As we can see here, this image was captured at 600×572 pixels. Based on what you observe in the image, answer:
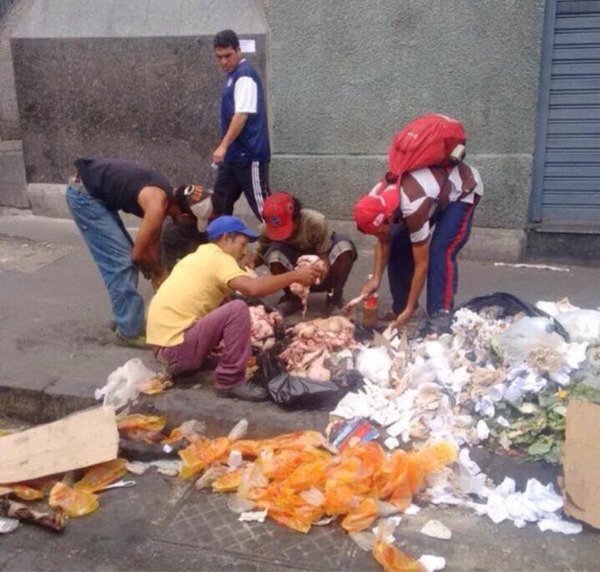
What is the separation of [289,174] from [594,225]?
8.47 feet

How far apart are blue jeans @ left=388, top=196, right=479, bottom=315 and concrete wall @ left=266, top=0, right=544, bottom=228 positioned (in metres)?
1.84

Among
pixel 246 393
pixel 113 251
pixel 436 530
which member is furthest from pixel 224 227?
pixel 436 530

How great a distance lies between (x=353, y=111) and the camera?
651cm

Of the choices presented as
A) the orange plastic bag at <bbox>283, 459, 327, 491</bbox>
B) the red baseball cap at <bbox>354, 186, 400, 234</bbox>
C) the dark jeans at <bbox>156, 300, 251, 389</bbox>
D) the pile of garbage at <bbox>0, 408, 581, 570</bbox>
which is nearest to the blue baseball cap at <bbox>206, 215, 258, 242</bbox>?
the dark jeans at <bbox>156, 300, 251, 389</bbox>

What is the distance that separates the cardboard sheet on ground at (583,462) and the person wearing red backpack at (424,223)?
1272 mm

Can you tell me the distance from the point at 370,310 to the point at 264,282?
2.89 ft

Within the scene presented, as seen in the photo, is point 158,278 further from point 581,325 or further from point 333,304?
point 581,325

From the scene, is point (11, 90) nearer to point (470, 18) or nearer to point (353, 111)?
point (353, 111)

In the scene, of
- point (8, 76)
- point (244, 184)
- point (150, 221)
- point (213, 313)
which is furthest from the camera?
point (8, 76)

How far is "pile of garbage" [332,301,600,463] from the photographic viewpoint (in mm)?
3602

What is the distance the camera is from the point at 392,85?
6.36 metres

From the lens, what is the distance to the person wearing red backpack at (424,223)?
4.23 m

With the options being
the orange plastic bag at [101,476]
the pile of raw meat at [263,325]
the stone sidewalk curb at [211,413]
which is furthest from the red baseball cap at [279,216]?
the orange plastic bag at [101,476]

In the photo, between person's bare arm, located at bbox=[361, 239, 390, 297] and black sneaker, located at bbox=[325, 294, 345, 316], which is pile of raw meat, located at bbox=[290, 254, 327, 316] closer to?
black sneaker, located at bbox=[325, 294, 345, 316]
